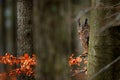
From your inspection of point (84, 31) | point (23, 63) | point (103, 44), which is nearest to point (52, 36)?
point (103, 44)

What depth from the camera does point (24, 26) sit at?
32.5ft

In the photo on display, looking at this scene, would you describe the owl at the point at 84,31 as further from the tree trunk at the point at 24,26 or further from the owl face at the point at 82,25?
the tree trunk at the point at 24,26

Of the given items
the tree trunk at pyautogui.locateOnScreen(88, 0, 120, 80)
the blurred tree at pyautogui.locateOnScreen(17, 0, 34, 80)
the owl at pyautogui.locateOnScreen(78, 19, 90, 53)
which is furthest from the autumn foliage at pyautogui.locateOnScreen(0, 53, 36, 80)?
the tree trunk at pyautogui.locateOnScreen(88, 0, 120, 80)

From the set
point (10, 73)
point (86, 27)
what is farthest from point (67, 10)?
point (10, 73)

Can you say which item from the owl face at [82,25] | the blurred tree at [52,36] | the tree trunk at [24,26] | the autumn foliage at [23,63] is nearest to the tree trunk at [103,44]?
the owl face at [82,25]

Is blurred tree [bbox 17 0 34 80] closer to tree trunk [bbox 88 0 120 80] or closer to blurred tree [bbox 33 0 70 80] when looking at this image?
tree trunk [bbox 88 0 120 80]

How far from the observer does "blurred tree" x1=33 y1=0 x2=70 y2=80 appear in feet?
6.72

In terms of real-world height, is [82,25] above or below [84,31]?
above

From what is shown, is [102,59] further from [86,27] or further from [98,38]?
[86,27]

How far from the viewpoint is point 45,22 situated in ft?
6.72

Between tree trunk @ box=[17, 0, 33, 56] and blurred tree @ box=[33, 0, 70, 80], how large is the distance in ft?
25.4

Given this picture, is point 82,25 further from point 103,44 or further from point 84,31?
point 103,44

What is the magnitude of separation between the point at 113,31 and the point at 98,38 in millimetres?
253

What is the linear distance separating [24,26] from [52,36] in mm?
7917
